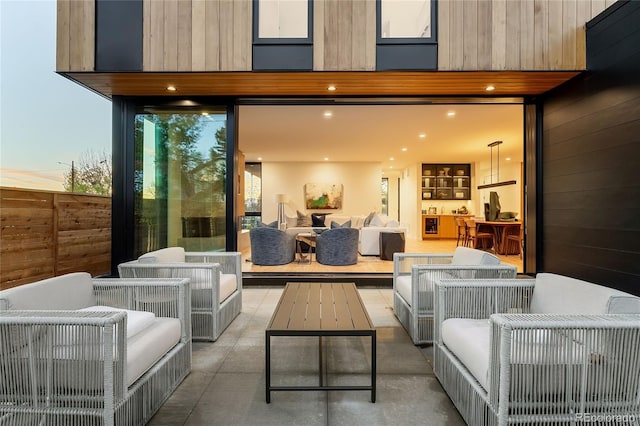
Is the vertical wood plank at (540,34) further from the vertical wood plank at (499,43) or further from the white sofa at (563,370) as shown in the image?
the white sofa at (563,370)

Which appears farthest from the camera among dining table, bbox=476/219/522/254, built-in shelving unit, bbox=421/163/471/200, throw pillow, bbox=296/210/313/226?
built-in shelving unit, bbox=421/163/471/200

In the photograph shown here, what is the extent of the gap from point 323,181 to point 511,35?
26.4 ft

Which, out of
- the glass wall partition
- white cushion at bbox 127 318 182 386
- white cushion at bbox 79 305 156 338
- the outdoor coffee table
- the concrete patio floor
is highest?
the glass wall partition

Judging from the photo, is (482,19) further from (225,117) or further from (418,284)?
(225,117)

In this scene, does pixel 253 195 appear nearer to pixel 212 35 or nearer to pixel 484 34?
pixel 212 35

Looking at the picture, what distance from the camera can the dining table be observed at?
762cm

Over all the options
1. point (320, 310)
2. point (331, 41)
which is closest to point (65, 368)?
point (320, 310)

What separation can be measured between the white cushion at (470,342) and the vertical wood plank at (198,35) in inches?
134

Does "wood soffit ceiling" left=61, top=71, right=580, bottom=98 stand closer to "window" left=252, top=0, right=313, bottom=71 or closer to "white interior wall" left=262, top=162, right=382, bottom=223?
"window" left=252, top=0, right=313, bottom=71

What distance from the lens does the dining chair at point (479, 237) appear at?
321 inches

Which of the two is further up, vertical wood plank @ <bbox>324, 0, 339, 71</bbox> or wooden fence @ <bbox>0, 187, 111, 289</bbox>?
vertical wood plank @ <bbox>324, 0, 339, 71</bbox>

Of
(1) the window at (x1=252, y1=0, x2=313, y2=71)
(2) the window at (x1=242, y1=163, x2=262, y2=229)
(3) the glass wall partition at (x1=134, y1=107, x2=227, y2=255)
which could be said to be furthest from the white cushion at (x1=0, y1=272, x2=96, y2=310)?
(2) the window at (x1=242, y1=163, x2=262, y2=229)

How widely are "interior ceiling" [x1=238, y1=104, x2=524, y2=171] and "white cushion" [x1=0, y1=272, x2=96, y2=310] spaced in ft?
12.4

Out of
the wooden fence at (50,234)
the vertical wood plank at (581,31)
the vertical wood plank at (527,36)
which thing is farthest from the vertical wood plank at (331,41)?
the wooden fence at (50,234)
